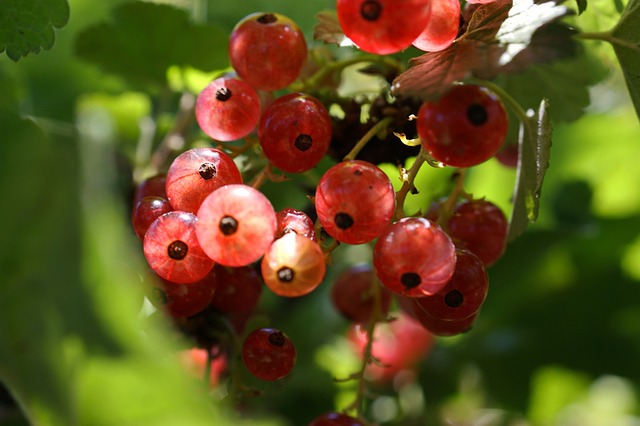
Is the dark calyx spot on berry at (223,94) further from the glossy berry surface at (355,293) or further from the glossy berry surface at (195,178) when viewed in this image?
the glossy berry surface at (355,293)

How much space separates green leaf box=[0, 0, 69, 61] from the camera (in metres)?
0.70

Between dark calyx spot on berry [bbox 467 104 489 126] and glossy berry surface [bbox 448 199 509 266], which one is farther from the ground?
dark calyx spot on berry [bbox 467 104 489 126]

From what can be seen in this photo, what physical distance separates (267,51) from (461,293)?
0.28 m

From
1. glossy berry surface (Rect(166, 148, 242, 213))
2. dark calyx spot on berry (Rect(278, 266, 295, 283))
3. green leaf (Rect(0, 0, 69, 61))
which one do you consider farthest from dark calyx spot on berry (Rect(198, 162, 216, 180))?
green leaf (Rect(0, 0, 69, 61))

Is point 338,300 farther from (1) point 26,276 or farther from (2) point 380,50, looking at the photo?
(1) point 26,276

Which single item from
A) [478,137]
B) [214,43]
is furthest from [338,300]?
[478,137]

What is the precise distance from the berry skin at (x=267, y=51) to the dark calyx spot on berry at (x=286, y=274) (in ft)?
0.76

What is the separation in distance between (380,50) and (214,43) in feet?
1.58

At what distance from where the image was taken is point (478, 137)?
0.58 metres

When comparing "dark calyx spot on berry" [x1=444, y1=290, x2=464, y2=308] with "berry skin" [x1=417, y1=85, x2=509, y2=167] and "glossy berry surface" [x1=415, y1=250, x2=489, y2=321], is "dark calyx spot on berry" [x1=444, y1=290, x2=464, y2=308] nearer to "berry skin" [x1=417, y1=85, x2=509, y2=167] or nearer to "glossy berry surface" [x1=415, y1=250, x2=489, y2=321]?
"glossy berry surface" [x1=415, y1=250, x2=489, y2=321]

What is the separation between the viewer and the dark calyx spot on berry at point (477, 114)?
1.87 ft

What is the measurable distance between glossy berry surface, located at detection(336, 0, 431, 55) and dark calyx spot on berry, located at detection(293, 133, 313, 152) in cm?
10

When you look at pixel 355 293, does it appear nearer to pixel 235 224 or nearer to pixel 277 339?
pixel 277 339

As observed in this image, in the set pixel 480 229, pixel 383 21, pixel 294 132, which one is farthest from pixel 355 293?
pixel 383 21
